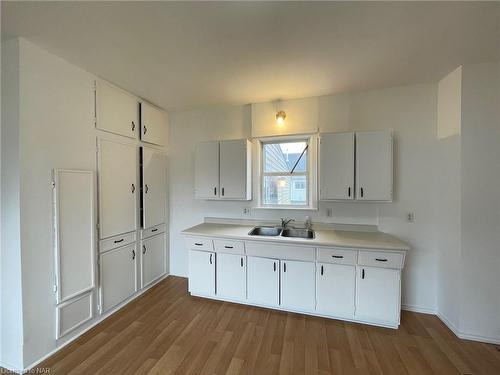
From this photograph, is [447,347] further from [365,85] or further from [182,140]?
[182,140]

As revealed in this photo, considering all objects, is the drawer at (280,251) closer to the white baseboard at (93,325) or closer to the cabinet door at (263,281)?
the cabinet door at (263,281)

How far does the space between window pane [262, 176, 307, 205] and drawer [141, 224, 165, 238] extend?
5.48ft

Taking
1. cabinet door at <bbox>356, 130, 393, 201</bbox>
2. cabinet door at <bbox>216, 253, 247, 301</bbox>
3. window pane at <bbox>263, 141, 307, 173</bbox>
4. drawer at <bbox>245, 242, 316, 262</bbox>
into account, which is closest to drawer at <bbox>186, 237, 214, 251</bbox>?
cabinet door at <bbox>216, 253, 247, 301</bbox>

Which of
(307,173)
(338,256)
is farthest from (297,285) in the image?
(307,173)

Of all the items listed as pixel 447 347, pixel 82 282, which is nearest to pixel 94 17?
pixel 82 282

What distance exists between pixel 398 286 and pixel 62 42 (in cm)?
382

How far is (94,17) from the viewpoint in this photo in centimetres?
148

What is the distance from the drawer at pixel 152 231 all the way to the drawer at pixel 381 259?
2.74m

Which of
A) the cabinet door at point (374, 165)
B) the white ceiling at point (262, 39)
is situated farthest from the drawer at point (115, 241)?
the cabinet door at point (374, 165)

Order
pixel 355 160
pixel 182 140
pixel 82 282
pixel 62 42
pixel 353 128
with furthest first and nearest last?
pixel 182 140
pixel 353 128
pixel 355 160
pixel 82 282
pixel 62 42

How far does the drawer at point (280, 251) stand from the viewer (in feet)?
7.72

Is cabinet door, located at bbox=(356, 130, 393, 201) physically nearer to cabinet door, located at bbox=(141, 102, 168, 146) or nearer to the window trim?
the window trim

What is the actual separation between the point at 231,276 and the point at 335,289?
122cm

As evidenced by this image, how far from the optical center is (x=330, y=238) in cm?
240
